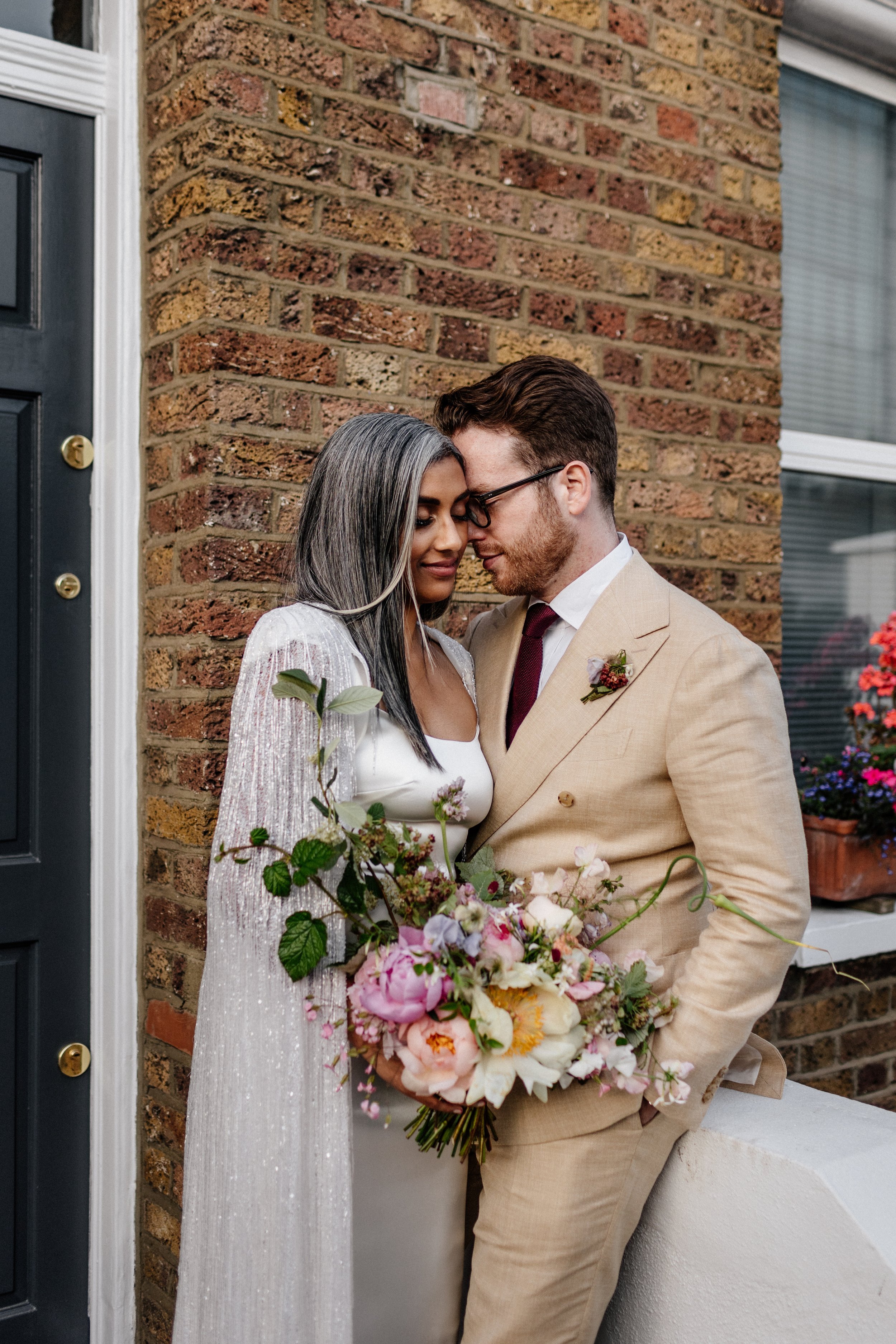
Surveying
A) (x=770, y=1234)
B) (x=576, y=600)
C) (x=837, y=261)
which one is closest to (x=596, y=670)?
(x=576, y=600)

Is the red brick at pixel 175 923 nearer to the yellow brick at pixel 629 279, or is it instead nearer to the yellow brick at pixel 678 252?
the yellow brick at pixel 629 279

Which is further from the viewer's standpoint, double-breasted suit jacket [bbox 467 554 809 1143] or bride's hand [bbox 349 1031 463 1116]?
double-breasted suit jacket [bbox 467 554 809 1143]

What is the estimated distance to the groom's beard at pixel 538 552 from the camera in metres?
2.15

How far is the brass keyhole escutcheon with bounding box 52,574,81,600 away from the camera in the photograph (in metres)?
2.59

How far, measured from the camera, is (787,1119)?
6.50ft

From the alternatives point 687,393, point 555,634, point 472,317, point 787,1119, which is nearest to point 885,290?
point 687,393

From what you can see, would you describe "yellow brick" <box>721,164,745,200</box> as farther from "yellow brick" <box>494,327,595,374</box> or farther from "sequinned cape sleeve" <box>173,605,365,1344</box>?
"sequinned cape sleeve" <box>173,605,365,1344</box>

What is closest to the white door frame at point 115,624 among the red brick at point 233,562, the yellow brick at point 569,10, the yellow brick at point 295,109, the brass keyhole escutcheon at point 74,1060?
the brass keyhole escutcheon at point 74,1060

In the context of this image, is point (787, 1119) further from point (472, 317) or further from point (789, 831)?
point (472, 317)

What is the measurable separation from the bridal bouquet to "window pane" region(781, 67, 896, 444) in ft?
8.21

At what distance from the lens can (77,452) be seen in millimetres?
2615

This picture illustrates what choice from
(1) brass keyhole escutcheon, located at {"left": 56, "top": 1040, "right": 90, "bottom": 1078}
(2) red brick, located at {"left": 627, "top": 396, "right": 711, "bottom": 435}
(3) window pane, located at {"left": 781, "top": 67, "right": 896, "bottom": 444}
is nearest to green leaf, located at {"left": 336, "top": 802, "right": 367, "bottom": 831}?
(1) brass keyhole escutcheon, located at {"left": 56, "top": 1040, "right": 90, "bottom": 1078}

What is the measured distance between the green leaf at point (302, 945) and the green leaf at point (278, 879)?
5 cm

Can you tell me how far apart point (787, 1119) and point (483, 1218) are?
551 millimetres
